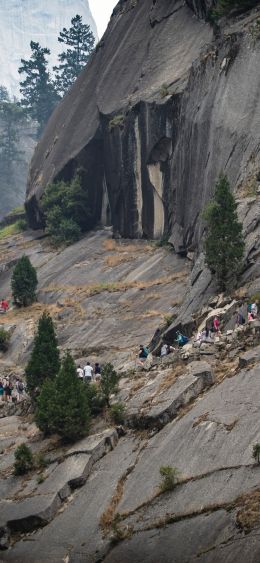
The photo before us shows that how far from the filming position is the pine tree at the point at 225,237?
37.2 m

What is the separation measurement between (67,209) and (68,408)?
1565 inches

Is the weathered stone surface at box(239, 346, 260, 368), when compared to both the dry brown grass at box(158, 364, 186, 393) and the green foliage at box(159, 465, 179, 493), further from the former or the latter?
the green foliage at box(159, 465, 179, 493)

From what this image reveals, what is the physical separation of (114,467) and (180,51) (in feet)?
137

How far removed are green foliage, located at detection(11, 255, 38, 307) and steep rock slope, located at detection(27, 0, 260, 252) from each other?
338 inches

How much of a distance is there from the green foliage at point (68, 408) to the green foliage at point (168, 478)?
21.8 ft

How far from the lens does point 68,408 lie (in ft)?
98.7

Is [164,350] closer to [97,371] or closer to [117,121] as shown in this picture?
[97,371]

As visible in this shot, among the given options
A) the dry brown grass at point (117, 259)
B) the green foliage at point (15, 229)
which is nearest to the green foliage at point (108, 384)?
the dry brown grass at point (117, 259)

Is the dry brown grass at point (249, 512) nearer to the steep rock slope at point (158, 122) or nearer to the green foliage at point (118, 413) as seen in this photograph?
the green foliage at point (118, 413)

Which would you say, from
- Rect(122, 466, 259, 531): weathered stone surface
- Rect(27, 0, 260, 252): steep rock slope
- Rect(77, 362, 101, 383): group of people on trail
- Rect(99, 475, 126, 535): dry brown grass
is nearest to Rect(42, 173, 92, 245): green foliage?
Rect(27, 0, 260, 252): steep rock slope

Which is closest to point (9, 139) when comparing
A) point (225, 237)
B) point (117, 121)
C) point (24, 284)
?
point (117, 121)

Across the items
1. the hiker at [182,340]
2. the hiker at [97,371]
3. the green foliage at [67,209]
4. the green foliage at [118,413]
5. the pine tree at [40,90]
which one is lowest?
the hiker at [97,371]

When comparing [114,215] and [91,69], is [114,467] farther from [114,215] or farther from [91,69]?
[91,69]

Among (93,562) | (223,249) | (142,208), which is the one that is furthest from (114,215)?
(93,562)
